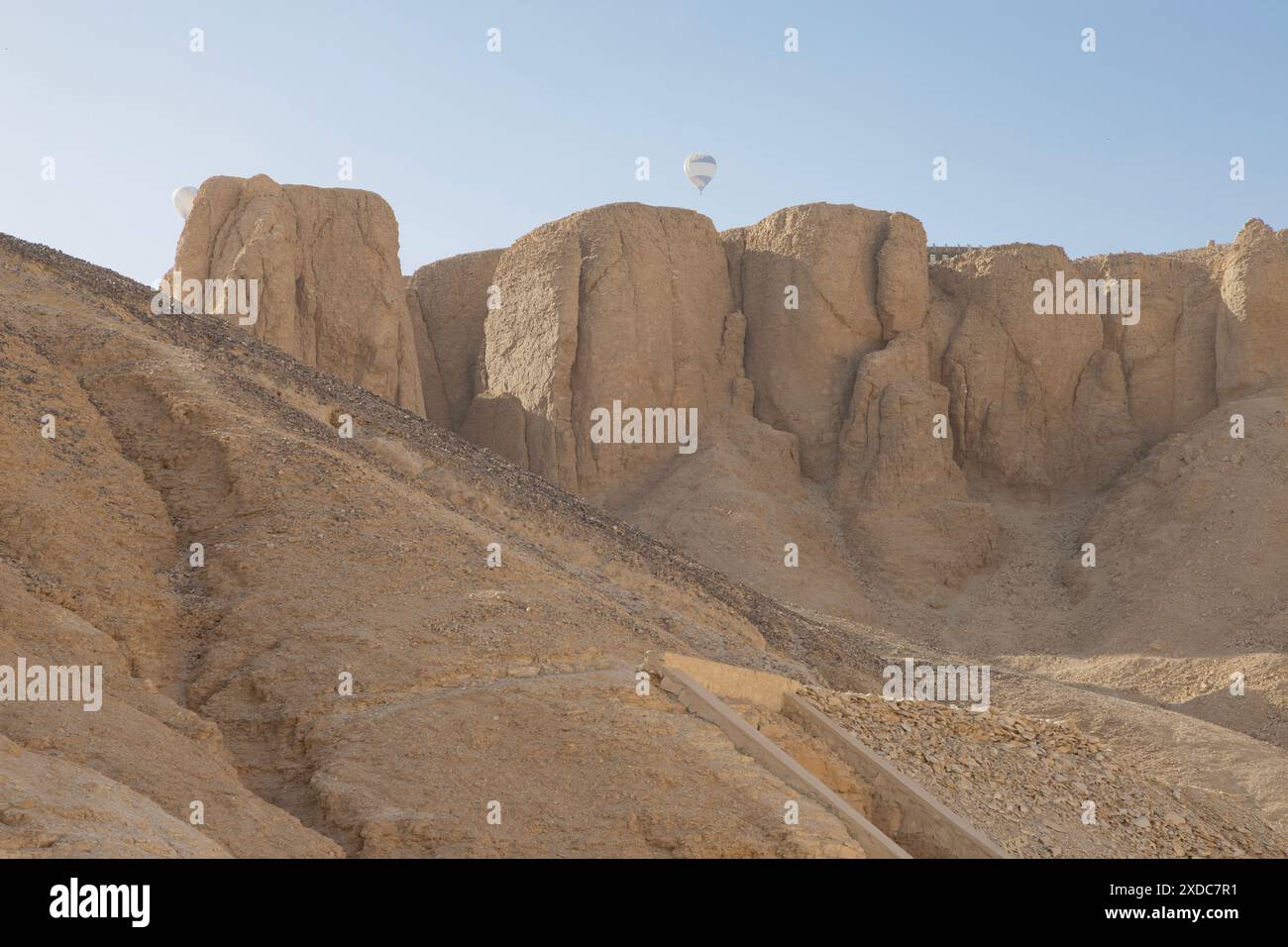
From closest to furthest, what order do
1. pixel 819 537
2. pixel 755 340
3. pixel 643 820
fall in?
1. pixel 643 820
2. pixel 819 537
3. pixel 755 340

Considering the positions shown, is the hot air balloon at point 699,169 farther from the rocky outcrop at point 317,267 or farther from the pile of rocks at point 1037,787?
the pile of rocks at point 1037,787

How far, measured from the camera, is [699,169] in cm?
5150

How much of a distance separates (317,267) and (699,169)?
16765 millimetres

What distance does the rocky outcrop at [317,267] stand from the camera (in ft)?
123

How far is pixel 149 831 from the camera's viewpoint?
10820 mm

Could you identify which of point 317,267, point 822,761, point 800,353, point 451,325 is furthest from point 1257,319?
point 822,761

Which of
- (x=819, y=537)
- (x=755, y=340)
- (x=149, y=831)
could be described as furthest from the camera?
(x=755, y=340)

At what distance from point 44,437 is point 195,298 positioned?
69.3ft

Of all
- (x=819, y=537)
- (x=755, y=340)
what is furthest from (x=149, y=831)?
(x=755, y=340)

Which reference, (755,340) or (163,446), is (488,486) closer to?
(163,446)

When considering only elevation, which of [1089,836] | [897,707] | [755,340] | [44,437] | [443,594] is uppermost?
[755,340]

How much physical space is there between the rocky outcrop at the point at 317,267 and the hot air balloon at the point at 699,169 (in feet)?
46.4

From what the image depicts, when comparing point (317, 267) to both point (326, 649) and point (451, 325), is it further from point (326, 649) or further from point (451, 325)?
point (326, 649)
